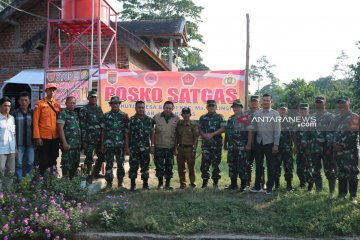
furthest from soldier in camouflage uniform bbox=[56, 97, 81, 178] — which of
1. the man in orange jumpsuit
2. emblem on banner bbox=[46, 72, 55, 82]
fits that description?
emblem on banner bbox=[46, 72, 55, 82]

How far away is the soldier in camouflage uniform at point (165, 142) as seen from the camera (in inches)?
251

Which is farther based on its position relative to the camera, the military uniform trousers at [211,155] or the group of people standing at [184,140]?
the military uniform trousers at [211,155]

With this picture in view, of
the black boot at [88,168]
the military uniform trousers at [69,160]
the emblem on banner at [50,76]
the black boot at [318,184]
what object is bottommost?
the black boot at [318,184]

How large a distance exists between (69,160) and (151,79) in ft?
10.8

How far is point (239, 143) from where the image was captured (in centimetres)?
625

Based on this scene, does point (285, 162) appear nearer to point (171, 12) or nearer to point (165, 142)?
point (165, 142)

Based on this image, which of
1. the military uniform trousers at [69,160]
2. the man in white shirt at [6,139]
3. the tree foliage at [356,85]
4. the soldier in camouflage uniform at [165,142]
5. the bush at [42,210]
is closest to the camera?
the bush at [42,210]

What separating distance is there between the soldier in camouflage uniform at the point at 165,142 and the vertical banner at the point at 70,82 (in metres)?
3.42

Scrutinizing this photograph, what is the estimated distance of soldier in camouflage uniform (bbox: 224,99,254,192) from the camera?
6.14m

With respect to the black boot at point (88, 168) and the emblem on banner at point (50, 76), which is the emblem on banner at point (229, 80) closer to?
the black boot at point (88, 168)

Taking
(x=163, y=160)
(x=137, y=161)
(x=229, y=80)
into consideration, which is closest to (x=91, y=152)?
(x=137, y=161)

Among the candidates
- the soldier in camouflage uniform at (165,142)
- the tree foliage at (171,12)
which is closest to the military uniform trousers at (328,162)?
the soldier in camouflage uniform at (165,142)

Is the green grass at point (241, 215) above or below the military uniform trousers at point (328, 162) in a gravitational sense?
below

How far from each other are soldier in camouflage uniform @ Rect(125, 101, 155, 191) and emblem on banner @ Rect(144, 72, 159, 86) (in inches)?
87.0
